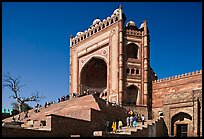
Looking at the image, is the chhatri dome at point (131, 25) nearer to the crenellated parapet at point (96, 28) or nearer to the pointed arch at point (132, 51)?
the crenellated parapet at point (96, 28)

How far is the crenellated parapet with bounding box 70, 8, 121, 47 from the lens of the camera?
35650 millimetres

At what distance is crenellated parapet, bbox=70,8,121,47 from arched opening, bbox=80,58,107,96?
3.57 meters

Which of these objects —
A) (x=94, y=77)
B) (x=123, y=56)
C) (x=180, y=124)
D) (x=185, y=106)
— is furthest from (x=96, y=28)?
(x=180, y=124)

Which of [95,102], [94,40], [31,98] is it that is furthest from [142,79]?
[31,98]

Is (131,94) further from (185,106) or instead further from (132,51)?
(185,106)

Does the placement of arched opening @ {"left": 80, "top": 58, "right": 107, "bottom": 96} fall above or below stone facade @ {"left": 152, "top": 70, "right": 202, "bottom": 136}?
above

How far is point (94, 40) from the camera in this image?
3812cm

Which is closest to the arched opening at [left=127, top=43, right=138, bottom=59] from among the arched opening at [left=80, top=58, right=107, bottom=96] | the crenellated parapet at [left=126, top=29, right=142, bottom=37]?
the crenellated parapet at [left=126, top=29, right=142, bottom=37]

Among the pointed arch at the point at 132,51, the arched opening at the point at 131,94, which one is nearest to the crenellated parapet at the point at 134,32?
the pointed arch at the point at 132,51

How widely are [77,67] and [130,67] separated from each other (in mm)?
9349

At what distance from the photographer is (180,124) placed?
25.8 meters

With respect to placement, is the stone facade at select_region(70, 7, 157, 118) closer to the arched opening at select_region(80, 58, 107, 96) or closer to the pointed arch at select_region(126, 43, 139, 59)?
the pointed arch at select_region(126, 43, 139, 59)

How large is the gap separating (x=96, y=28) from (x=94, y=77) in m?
7.67

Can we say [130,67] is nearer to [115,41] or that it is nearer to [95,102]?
[115,41]
